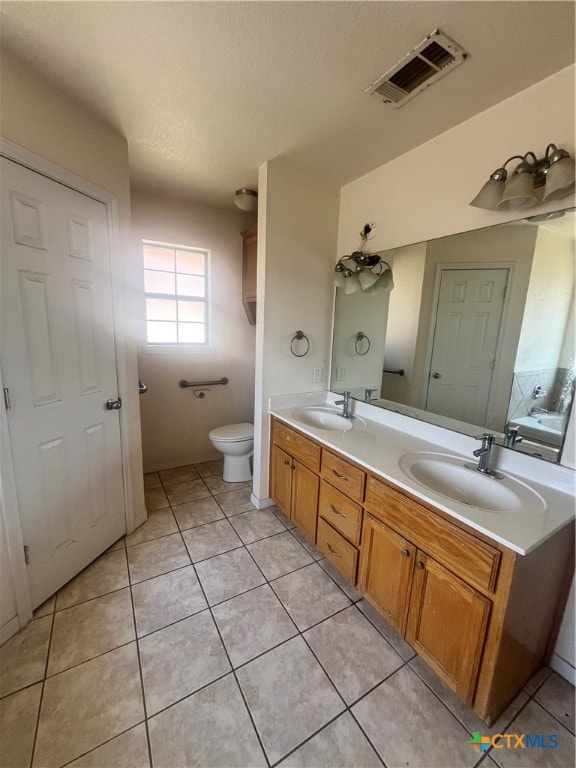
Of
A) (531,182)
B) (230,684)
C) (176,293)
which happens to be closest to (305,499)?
(230,684)

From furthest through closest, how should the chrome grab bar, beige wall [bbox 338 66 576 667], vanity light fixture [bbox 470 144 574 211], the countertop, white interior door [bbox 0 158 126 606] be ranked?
the chrome grab bar < white interior door [bbox 0 158 126 606] < beige wall [bbox 338 66 576 667] < vanity light fixture [bbox 470 144 574 211] < the countertop

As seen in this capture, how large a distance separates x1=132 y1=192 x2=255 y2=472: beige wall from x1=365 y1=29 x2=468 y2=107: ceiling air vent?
1798 millimetres

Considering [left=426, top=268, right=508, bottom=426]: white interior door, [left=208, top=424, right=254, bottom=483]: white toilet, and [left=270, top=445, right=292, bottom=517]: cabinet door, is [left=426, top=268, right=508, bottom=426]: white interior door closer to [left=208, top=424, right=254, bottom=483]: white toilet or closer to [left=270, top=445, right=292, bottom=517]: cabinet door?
[left=270, top=445, right=292, bottom=517]: cabinet door

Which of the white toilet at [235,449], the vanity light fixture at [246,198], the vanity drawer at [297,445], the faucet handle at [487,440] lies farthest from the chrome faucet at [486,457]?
the vanity light fixture at [246,198]

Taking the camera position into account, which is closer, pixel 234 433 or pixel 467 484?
pixel 467 484

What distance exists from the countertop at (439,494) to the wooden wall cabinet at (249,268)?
1411 mm

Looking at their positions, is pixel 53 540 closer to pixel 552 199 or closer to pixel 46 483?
pixel 46 483

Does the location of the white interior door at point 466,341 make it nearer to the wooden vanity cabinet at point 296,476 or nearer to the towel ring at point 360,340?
the towel ring at point 360,340

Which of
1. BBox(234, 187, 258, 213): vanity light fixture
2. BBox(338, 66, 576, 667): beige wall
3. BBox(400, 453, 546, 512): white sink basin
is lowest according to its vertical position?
BBox(400, 453, 546, 512): white sink basin

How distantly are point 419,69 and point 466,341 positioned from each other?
117cm

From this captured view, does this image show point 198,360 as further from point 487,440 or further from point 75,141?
point 487,440

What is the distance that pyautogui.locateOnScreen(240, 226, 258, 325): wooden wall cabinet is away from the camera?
2.68m

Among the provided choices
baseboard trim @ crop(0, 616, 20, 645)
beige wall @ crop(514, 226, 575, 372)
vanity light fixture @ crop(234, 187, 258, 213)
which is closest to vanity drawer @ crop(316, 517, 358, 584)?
beige wall @ crop(514, 226, 575, 372)

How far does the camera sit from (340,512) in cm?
164
